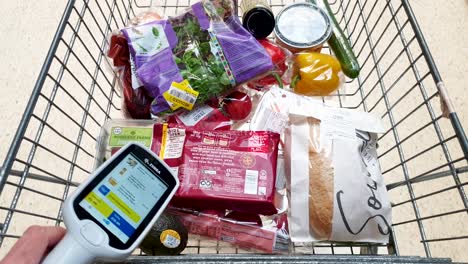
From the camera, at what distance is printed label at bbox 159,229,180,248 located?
57 centimetres

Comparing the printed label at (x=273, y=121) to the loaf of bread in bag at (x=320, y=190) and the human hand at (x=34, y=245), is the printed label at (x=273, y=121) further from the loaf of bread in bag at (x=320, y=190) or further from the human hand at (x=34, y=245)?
the human hand at (x=34, y=245)

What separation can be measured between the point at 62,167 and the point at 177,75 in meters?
0.48

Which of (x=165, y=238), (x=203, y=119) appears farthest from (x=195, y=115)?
(x=165, y=238)

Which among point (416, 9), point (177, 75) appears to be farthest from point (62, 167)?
point (416, 9)

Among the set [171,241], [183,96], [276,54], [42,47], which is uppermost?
[42,47]

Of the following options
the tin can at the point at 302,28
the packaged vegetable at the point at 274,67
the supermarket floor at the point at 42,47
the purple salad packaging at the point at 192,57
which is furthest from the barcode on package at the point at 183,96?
the supermarket floor at the point at 42,47

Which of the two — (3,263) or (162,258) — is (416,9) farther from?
(3,263)

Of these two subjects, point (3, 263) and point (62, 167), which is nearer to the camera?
point (3, 263)

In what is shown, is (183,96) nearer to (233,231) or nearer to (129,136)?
(129,136)

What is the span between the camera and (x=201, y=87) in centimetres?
67

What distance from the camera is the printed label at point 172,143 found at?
626 millimetres

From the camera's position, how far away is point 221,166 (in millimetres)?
615

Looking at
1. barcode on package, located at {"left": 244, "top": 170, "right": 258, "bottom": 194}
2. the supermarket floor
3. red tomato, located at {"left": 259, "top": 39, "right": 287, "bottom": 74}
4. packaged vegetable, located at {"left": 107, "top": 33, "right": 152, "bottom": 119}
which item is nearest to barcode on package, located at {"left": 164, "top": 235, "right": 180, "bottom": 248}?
barcode on package, located at {"left": 244, "top": 170, "right": 258, "bottom": 194}

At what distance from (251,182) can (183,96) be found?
180 mm
